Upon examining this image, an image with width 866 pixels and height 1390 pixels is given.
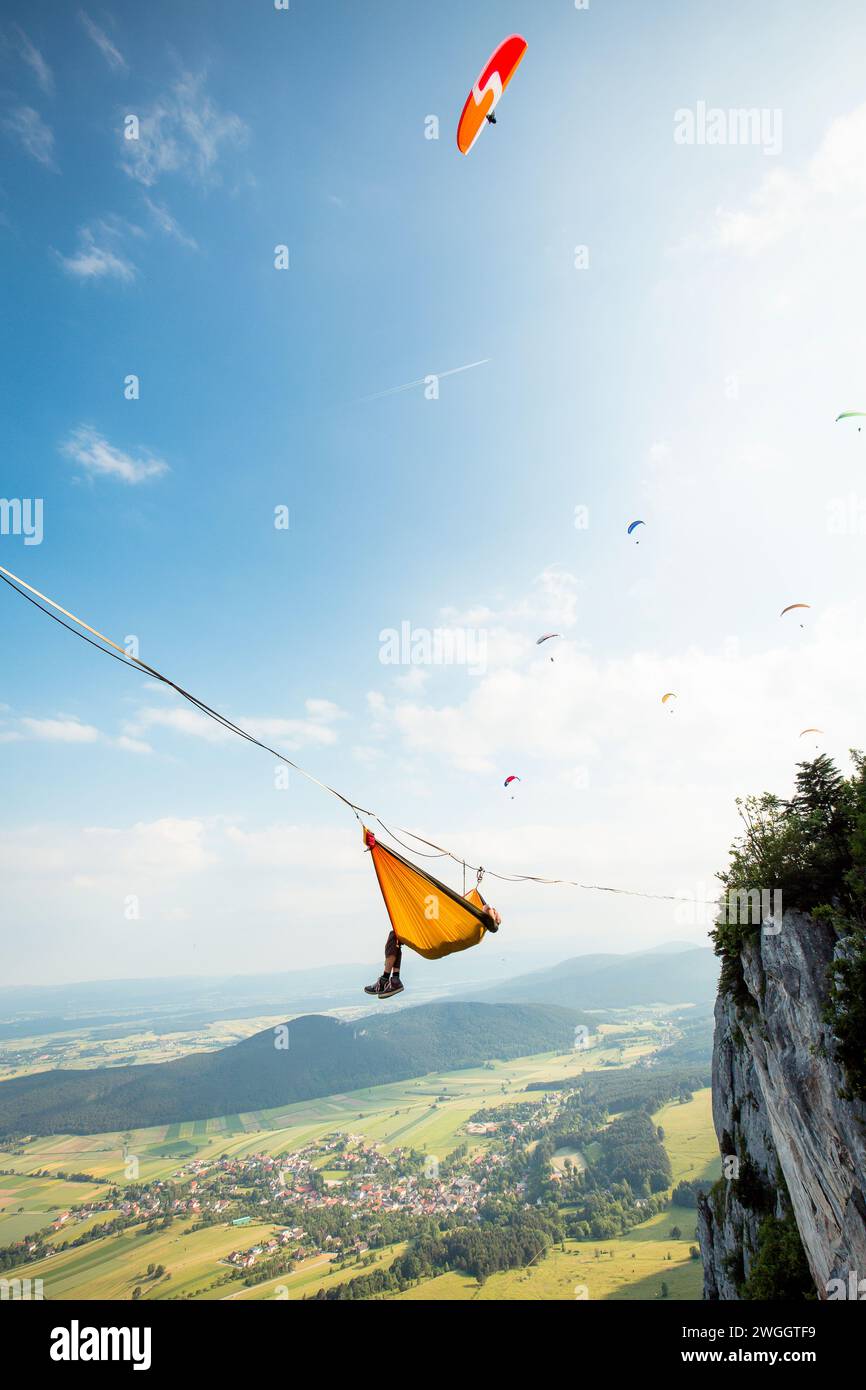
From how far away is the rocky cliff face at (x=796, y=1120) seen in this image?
1305 centimetres

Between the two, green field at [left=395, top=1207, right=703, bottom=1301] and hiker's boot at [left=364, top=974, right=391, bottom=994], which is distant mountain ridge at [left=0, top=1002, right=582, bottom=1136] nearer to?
green field at [left=395, top=1207, right=703, bottom=1301]

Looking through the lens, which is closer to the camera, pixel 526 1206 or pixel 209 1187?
pixel 526 1206

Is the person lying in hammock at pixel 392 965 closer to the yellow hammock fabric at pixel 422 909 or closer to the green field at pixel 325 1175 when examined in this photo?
the yellow hammock fabric at pixel 422 909

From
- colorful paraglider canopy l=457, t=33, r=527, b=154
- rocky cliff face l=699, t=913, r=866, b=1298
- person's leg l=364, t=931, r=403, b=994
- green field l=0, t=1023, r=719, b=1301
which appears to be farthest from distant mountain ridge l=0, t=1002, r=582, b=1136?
colorful paraglider canopy l=457, t=33, r=527, b=154

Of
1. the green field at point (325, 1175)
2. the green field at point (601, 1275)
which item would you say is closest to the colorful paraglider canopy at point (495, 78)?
the green field at point (325, 1175)

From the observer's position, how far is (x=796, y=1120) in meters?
15.1

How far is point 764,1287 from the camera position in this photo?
17812 mm

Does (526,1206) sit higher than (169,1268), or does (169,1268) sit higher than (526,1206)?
(169,1268)

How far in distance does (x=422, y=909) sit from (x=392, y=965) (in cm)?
115

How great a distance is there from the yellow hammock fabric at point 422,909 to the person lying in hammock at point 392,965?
0.11 meters

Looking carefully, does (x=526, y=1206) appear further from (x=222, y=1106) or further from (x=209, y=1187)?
(x=222, y=1106)

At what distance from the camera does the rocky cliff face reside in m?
13.1
